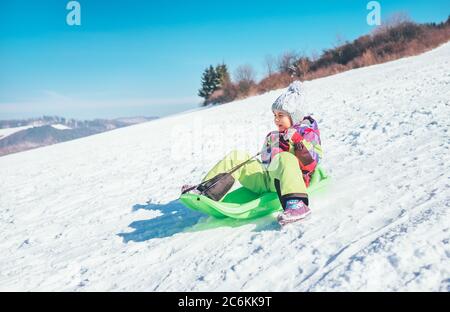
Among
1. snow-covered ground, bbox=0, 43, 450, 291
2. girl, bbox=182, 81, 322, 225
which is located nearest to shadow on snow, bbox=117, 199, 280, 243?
snow-covered ground, bbox=0, 43, 450, 291

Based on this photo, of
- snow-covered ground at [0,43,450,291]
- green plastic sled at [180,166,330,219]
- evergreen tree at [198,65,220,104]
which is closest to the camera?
snow-covered ground at [0,43,450,291]

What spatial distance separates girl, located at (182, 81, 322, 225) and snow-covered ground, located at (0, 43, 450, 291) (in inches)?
7.2

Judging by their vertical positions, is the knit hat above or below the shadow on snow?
above

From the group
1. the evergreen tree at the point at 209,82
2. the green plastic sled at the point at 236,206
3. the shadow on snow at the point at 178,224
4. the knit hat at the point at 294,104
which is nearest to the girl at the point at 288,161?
the knit hat at the point at 294,104

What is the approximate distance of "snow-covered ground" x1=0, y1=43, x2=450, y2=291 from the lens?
1.98 metres

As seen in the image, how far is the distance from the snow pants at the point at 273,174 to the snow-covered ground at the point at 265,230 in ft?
0.79

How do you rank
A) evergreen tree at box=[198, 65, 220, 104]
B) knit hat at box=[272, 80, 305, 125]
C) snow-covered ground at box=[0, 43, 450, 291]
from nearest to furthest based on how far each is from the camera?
1. snow-covered ground at box=[0, 43, 450, 291]
2. knit hat at box=[272, 80, 305, 125]
3. evergreen tree at box=[198, 65, 220, 104]

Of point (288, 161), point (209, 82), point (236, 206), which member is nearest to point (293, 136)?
point (288, 161)

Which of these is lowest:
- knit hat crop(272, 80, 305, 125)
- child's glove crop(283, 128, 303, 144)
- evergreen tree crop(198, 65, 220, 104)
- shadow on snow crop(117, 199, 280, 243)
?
shadow on snow crop(117, 199, 280, 243)

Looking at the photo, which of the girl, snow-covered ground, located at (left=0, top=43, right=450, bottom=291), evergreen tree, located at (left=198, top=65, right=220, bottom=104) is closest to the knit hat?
the girl

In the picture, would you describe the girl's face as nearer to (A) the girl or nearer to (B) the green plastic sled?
(A) the girl

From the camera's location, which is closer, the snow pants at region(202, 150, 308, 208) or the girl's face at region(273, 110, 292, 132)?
the snow pants at region(202, 150, 308, 208)
